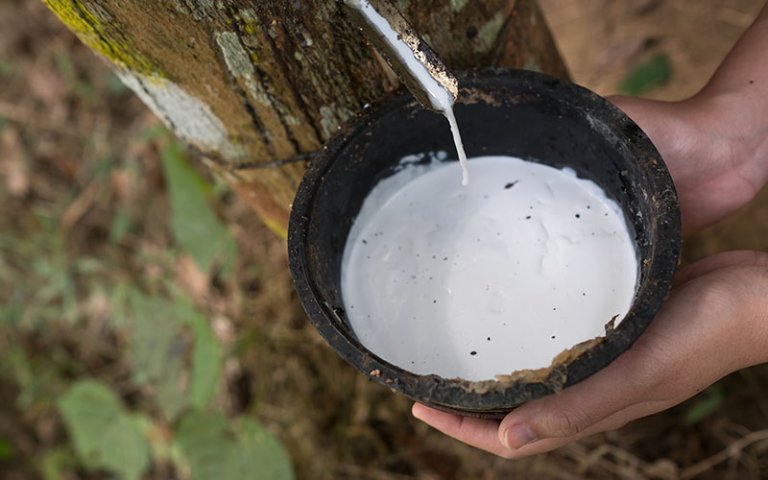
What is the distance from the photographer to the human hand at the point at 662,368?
121 cm

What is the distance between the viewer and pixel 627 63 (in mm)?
2758

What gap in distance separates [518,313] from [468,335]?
3.9 inches

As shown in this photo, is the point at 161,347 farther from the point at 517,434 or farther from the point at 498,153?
the point at 517,434

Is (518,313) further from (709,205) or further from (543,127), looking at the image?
(709,205)

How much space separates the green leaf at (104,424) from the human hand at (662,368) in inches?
66.4

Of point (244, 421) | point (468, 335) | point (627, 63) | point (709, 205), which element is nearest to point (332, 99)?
point (468, 335)

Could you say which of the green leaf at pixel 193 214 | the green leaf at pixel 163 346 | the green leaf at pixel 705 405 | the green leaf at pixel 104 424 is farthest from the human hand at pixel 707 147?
the green leaf at pixel 104 424

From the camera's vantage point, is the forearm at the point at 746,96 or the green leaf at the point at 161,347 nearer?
the forearm at the point at 746,96

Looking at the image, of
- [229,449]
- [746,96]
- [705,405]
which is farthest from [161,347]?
[746,96]

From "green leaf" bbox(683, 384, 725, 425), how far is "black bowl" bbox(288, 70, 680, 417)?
35.9 inches

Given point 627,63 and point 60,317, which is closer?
point 627,63

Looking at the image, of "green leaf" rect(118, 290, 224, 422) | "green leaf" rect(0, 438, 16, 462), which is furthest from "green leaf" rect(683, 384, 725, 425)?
"green leaf" rect(0, 438, 16, 462)

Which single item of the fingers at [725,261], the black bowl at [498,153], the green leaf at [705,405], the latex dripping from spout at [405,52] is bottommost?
the green leaf at [705,405]

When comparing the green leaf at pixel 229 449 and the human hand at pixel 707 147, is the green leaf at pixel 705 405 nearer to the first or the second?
the human hand at pixel 707 147
